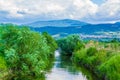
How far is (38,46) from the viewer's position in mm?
67125

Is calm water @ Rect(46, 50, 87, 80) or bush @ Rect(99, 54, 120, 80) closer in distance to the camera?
bush @ Rect(99, 54, 120, 80)

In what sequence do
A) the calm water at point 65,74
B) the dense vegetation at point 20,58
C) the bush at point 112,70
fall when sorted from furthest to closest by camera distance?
the calm water at point 65,74 < the dense vegetation at point 20,58 < the bush at point 112,70

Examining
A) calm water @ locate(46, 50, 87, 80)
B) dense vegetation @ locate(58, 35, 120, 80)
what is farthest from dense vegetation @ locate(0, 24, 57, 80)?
dense vegetation @ locate(58, 35, 120, 80)

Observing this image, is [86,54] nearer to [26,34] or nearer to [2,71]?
[26,34]

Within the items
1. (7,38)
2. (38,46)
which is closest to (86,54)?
(38,46)

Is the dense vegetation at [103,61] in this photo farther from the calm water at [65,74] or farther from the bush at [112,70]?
the calm water at [65,74]

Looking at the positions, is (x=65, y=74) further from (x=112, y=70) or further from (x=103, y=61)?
(x=112, y=70)

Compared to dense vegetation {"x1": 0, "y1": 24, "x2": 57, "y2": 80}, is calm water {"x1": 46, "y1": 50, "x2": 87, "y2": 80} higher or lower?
lower

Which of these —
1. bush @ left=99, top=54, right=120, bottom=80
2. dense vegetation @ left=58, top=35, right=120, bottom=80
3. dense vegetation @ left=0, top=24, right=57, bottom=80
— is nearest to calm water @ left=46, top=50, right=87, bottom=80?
dense vegetation @ left=58, top=35, right=120, bottom=80

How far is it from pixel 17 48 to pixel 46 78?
811 centimetres

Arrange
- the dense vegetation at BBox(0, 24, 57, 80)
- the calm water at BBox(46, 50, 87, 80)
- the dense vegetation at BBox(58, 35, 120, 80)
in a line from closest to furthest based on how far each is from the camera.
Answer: the dense vegetation at BBox(58, 35, 120, 80), the dense vegetation at BBox(0, 24, 57, 80), the calm water at BBox(46, 50, 87, 80)

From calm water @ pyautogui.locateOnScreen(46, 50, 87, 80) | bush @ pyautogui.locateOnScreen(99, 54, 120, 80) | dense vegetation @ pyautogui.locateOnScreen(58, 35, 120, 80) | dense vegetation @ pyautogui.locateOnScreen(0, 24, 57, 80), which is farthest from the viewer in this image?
calm water @ pyautogui.locateOnScreen(46, 50, 87, 80)

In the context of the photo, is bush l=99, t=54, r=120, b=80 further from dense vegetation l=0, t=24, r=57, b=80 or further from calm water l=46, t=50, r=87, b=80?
dense vegetation l=0, t=24, r=57, b=80

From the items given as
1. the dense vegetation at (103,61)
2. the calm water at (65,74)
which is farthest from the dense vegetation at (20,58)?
the dense vegetation at (103,61)
